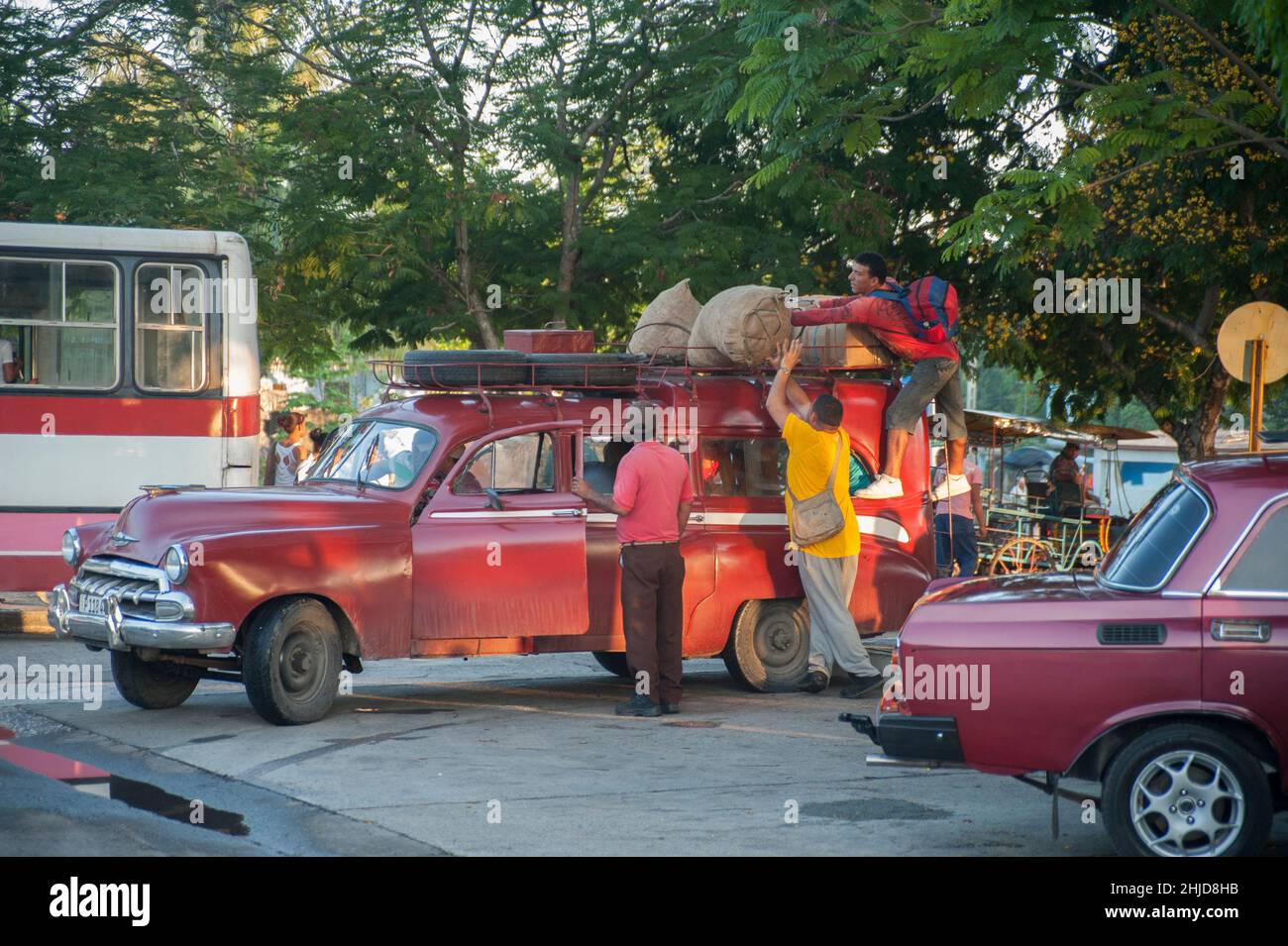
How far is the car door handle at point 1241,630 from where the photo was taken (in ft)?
20.2

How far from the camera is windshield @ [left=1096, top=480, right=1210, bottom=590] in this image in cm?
646

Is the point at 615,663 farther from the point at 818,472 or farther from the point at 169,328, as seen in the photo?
the point at 169,328

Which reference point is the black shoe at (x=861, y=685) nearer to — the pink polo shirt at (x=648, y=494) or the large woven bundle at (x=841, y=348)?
the pink polo shirt at (x=648, y=494)

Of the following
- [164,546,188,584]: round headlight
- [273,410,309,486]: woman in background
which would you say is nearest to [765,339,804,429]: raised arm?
[164,546,188,584]: round headlight

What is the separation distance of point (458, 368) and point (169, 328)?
16.1 feet

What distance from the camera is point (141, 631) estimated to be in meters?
9.42

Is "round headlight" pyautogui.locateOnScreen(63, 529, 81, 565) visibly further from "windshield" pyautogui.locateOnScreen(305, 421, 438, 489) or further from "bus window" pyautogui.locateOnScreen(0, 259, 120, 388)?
"bus window" pyautogui.locateOnScreen(0, 259, 120, 388)

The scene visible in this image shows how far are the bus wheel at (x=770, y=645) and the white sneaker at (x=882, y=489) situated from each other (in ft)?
2.95

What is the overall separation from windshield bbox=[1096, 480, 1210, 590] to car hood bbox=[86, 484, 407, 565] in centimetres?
483

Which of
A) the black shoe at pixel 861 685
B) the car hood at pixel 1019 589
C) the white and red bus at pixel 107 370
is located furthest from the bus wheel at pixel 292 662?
the white and red bus at pixel 107 370

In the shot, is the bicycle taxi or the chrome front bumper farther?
the bicycle taxi
